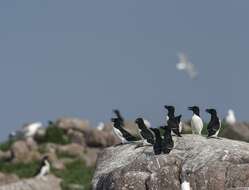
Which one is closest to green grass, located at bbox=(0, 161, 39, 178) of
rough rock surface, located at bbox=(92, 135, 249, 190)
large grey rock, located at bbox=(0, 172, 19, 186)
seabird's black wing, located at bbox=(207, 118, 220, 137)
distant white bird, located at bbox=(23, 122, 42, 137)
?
large grey rock, located at bbox=(0, 172, 19, 186)

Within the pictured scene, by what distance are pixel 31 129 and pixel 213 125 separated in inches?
1272

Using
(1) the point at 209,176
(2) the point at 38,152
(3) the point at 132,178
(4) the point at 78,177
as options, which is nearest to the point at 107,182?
(3) the point at 132,178

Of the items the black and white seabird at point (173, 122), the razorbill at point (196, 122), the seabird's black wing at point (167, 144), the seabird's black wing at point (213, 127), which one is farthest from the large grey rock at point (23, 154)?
the seabird's black wing at point (167, 144)

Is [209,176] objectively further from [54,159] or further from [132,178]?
[54,159]

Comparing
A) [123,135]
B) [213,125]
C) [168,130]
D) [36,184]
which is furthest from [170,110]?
[36,184]

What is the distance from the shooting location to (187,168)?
30.0 m

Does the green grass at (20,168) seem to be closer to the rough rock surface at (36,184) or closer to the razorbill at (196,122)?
the rough rock surface at (36,184)

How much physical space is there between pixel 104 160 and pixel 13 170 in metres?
24.7

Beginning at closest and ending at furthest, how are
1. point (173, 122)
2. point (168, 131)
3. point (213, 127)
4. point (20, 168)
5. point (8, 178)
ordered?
point (168, 131) < point (173, 122) < point (213, 127) < point (8, 178) < point (20, 168)

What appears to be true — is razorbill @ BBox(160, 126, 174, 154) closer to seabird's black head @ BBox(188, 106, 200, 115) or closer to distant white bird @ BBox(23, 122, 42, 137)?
seabird's black head @ BBox(188, 106, 200, 115)

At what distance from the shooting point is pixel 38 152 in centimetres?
6009

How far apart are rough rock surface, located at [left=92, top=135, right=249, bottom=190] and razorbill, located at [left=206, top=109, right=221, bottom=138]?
4.44 feet

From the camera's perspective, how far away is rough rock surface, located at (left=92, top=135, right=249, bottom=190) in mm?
29438

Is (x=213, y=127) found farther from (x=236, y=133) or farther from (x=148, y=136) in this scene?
(x=236, y=133)
